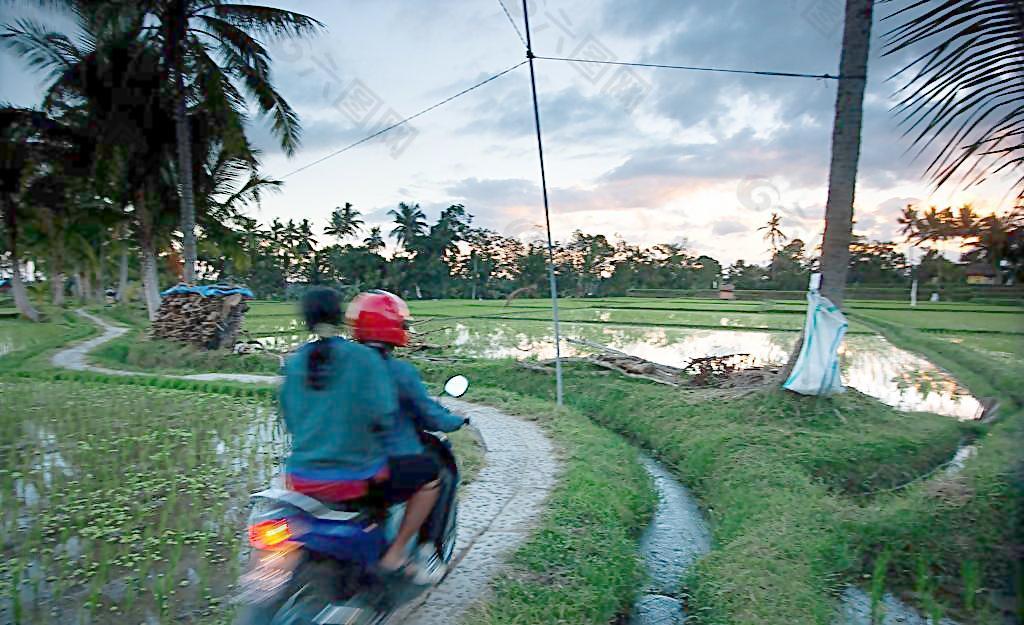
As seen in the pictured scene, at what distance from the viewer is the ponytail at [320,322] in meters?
2.33

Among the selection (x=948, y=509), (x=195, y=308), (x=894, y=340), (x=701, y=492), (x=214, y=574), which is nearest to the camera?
(x=214, y=574)

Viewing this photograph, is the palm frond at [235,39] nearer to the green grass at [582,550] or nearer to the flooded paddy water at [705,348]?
the flooded paddy water at [705,348]

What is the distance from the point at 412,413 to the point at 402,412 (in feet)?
0.16

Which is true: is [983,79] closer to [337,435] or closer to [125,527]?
[337,435]

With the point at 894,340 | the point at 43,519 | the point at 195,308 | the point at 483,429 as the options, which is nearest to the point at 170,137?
the point at 195,308

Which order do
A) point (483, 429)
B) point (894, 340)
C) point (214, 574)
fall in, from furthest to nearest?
point (894, 340) < point (483, 429) < point (214, 574)

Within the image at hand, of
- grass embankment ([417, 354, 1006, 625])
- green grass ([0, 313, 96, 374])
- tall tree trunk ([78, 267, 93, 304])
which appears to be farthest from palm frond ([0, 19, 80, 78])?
tall tree trunk ([78, 267, 93, 304])

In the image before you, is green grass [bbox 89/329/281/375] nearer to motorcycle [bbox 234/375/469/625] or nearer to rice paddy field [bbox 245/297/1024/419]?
rice paddy field [bbox 245/297/1024/419]

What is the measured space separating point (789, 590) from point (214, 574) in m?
3.31

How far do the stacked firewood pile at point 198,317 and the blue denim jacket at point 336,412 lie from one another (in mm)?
12543

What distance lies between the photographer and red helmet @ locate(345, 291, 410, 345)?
8.77ft

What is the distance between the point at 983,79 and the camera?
6.50 feet

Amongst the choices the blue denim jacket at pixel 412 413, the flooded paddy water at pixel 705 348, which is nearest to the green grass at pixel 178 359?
the flooded paddy water at pixel 705 348

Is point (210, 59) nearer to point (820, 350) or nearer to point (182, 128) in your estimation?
point (182, 128)
